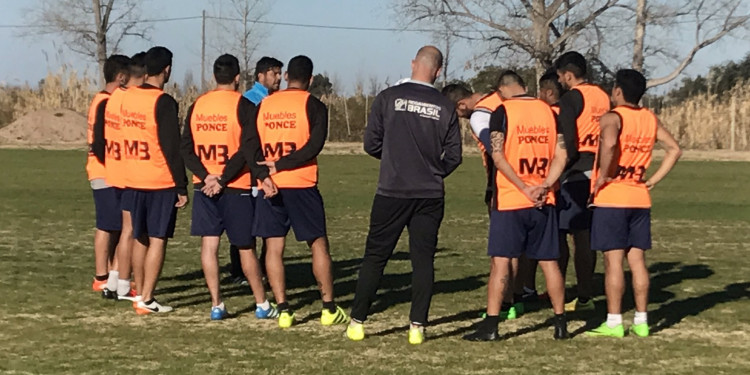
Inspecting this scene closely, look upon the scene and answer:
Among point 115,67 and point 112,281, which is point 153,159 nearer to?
point 115,67

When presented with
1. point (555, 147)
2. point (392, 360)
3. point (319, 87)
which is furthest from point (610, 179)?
point (319, 87)

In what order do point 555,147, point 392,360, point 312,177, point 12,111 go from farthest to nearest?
point 12,111 → point 312,177 → point 555,147 → point 392,360

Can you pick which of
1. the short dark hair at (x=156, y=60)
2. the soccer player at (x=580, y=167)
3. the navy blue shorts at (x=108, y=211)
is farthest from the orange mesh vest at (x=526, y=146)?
the navy blue shorts at (x=108, y=211)

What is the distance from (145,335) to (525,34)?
131 ft

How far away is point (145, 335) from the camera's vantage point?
7.73 meters

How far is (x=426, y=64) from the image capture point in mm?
7355

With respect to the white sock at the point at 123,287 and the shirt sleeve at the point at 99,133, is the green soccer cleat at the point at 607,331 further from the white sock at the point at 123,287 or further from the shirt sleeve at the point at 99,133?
the shirt sleeve at the point at 99,133

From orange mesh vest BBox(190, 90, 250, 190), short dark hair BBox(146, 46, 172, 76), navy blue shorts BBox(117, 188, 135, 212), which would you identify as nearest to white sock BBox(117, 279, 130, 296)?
navy blue shorts BBox(117, 188, 135, 212)

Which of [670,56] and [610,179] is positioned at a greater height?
[670,56]

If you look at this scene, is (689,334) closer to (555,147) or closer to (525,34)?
(555,147)

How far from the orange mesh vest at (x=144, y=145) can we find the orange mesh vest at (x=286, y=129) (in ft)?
3.26

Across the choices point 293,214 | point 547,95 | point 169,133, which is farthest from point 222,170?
point 547,95

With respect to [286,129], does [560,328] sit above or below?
below

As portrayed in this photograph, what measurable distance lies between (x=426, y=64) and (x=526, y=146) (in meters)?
0.96
